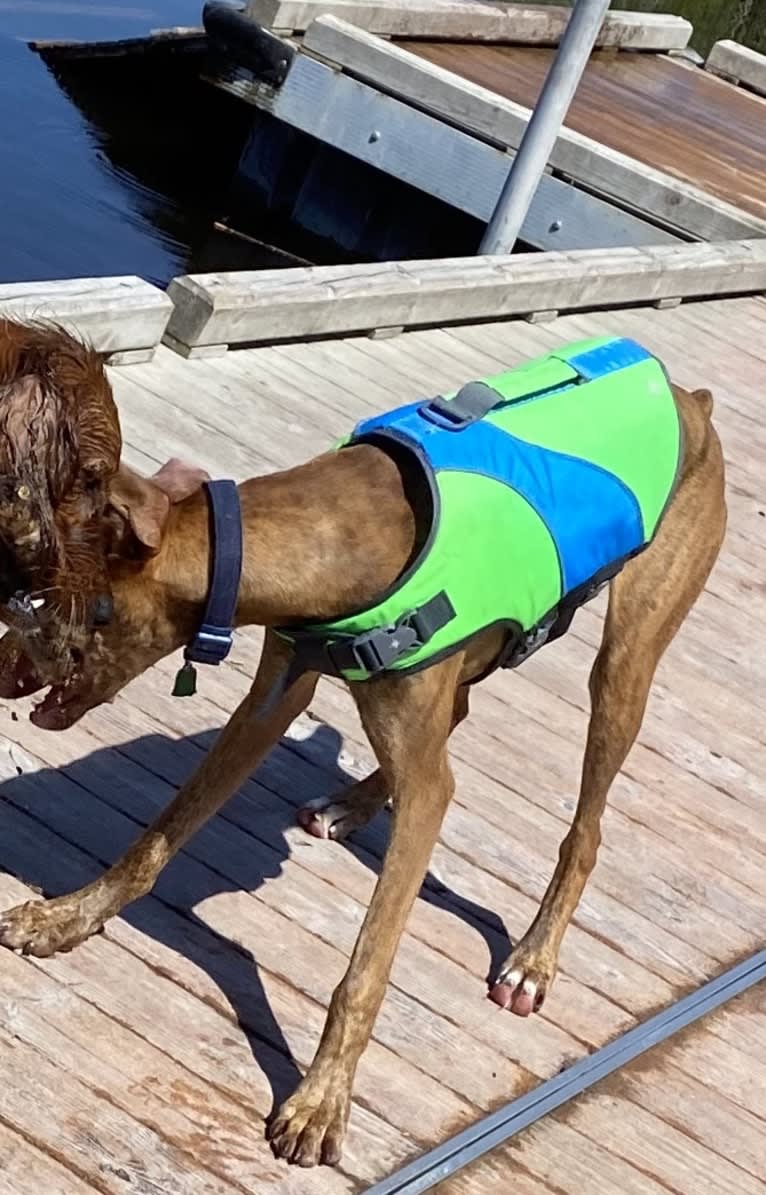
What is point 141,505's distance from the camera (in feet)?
9.18

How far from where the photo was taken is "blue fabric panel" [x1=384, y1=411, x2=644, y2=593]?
3277 millimetres

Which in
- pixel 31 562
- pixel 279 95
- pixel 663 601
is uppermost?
pixel 31 562

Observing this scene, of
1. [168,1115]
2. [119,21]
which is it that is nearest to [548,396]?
[168,1115]

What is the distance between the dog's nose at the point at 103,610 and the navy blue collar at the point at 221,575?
15 centimetres

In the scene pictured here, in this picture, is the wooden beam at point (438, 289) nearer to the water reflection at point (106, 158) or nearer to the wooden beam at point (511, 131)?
the wooden beam at point (511, 131)

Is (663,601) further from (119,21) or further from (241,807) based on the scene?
(119,21)

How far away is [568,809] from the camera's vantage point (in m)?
4.52

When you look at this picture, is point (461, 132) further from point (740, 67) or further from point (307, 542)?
point (307, 542)

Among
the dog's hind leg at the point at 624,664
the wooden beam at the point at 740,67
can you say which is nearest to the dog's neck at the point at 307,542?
the dog's hind leg at the point at 624,664

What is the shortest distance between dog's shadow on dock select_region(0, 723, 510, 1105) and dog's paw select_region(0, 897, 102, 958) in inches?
6.7

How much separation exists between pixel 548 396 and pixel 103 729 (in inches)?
53.2

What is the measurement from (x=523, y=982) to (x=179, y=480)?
139 cm

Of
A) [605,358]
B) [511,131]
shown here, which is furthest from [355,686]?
[511,131]

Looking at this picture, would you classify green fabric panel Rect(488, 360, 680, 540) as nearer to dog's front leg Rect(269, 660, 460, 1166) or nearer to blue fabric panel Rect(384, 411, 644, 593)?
blue fabric panel Rect(384, 411, 644, 593)
